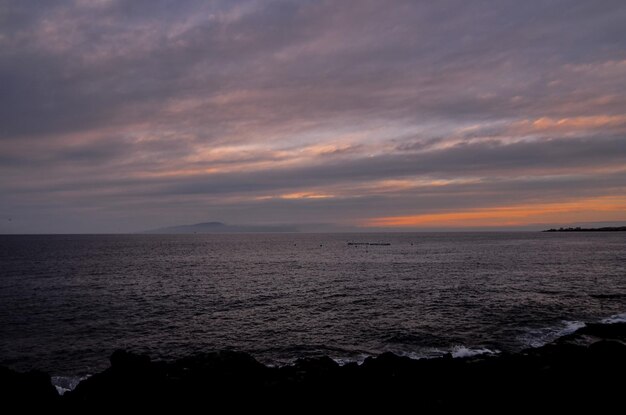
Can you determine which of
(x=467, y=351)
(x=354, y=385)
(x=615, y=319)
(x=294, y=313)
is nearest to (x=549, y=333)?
(x=467, y=351)

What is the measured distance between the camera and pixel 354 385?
19.6 meters

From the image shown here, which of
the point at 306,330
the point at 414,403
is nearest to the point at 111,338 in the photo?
the point at 306,330

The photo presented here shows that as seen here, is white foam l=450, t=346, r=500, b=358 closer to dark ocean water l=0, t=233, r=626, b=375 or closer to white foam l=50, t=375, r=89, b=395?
dark ocean water l=0, t=233, r=626, b=375

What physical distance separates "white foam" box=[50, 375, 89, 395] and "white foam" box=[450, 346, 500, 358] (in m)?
24.8

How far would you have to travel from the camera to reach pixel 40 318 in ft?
146

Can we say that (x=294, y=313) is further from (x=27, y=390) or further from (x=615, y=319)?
(x=615, y=319)

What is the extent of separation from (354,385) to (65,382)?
62.5ft

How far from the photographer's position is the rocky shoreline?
1780 centimetres

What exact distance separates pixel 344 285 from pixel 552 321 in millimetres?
32392

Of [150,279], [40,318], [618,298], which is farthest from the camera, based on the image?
[150,279]

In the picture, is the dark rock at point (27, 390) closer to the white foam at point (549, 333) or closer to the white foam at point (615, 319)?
the white foam at point (549, 333)

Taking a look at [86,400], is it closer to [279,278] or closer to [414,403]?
[414,403]

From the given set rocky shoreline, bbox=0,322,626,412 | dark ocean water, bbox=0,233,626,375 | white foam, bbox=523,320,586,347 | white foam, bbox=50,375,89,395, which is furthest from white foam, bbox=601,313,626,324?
white foam, bbox=50,375,89,395

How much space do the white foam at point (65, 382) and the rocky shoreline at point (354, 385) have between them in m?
6.90
